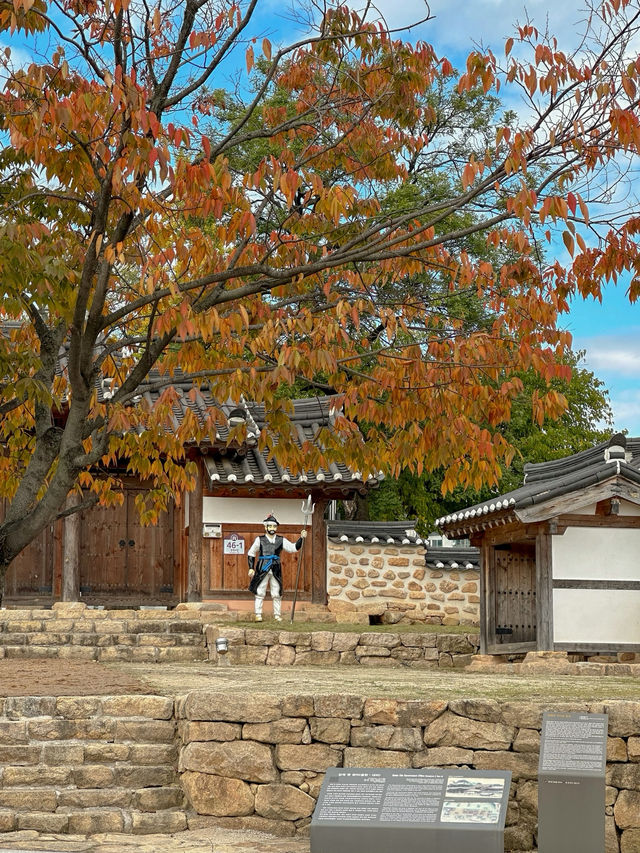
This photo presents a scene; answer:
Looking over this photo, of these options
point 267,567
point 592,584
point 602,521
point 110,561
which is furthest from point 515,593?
point 110,561

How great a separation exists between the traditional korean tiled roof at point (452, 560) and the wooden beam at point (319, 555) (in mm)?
2014

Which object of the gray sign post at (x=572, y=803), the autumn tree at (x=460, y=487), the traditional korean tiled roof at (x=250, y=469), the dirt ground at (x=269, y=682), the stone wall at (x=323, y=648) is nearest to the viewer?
the gray sign post at (x=572, y=803)

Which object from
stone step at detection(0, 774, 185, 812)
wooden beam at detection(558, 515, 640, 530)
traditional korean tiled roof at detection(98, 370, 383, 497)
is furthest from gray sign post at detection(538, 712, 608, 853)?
traditional korean tiled roof at detection(98, 370, 383, 497)

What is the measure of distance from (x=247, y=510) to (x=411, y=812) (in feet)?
47.0

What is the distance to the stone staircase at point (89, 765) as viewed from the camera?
8359mm

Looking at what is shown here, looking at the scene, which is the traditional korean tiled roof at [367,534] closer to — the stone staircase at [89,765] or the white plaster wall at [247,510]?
the white plaster wall at [247,510]

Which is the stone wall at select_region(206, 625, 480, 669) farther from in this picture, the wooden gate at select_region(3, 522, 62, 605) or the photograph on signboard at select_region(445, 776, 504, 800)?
the photograph on signboard at select_region(445, 776, 504, 800)

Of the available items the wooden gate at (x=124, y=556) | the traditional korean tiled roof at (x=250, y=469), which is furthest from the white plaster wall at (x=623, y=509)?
the wooden gate at (x=124, y=556)

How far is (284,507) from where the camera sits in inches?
840

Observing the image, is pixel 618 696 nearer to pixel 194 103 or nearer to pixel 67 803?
pixel 67 803

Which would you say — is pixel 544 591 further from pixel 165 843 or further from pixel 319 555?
pixel 165 843

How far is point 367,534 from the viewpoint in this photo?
21.1 m

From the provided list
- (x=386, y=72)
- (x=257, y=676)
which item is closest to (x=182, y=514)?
(x=257, y=676)

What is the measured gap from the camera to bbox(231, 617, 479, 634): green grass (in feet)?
56.0
